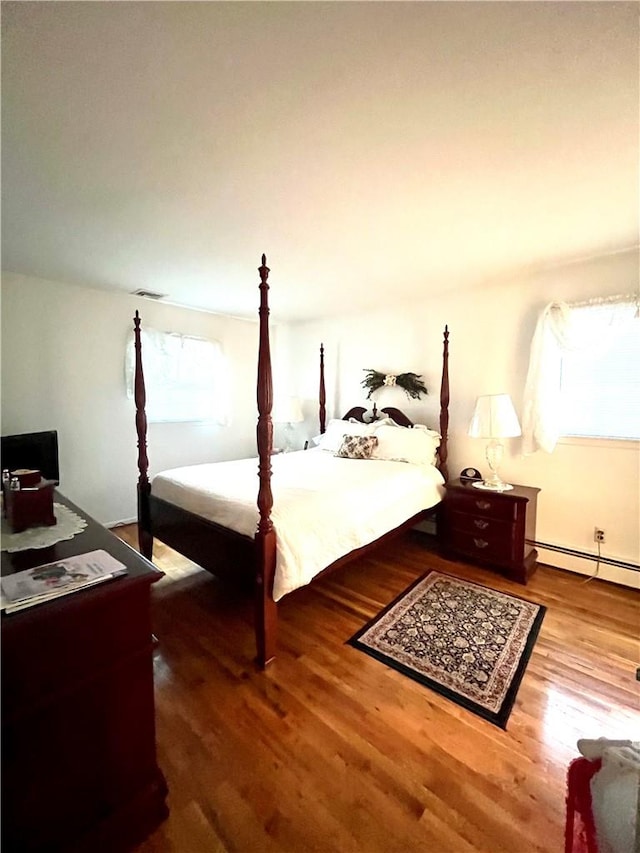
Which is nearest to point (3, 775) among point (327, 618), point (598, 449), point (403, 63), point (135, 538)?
point (327, 618)

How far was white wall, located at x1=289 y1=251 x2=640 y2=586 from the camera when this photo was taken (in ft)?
8.29

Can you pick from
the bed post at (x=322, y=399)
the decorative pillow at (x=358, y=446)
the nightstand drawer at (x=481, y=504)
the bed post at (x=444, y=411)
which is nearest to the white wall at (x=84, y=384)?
the bed post at (x=322, y=399)

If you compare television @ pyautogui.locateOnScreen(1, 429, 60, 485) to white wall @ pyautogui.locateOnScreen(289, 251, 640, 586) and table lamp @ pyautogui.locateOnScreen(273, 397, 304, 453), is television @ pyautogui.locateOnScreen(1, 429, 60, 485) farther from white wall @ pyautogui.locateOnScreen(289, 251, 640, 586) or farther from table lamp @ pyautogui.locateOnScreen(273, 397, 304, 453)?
white wall @ pyautogui.locateOnScreen(289, 251, 640, 586)

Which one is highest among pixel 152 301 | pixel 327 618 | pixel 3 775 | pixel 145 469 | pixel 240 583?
pixel 152 301

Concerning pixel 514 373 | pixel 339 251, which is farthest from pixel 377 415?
pixel 339 251

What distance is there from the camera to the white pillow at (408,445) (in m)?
3.12

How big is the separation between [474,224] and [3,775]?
2.89 metres

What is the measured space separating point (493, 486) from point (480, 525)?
32cm

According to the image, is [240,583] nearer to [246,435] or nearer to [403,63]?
[403,63]

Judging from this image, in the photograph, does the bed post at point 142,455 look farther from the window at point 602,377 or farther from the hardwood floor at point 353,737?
the window at point 602,377

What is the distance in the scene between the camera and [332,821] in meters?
1.10

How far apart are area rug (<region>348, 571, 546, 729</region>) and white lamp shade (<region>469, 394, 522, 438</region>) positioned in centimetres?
110

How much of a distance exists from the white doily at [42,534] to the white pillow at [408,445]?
2.42 meters

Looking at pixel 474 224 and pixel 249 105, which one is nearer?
pixel 249 105
